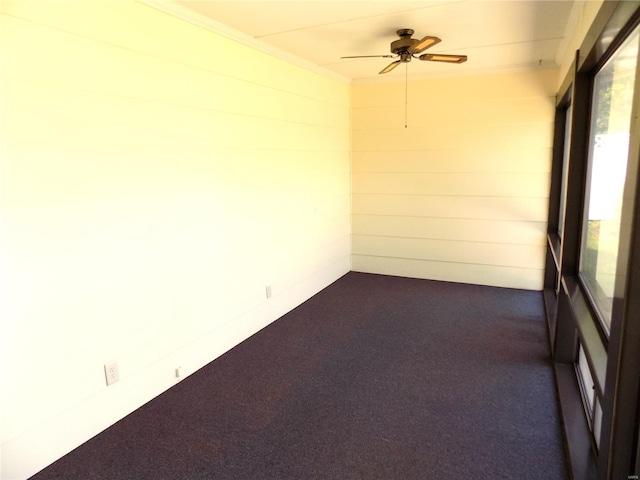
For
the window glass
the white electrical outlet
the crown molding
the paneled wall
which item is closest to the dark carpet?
the white electrical outlet

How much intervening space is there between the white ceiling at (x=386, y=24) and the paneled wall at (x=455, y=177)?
0.62 metres

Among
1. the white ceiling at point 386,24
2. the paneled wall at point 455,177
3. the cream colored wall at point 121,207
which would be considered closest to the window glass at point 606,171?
the white ceiling at point 386,24

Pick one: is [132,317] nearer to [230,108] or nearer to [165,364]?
[165,364]

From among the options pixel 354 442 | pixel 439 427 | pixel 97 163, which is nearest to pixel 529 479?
pixel 439 427

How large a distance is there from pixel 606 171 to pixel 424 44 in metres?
1.51

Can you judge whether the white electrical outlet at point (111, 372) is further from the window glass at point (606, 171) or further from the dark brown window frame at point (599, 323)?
the window glass at point (606, 171)

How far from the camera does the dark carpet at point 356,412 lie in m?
2.17

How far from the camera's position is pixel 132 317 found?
8.63 ft

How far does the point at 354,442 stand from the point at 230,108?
101 inches

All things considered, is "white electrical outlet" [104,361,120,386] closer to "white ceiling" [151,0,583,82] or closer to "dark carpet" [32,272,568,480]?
"dark carpet" [32,272,568,480]

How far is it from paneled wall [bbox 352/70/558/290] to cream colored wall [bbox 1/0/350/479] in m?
1.76

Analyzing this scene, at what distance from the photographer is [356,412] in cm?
262

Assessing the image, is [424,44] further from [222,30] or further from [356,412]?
[356,412]

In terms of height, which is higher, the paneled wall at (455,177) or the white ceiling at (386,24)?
the white ceiling at (386,24)
